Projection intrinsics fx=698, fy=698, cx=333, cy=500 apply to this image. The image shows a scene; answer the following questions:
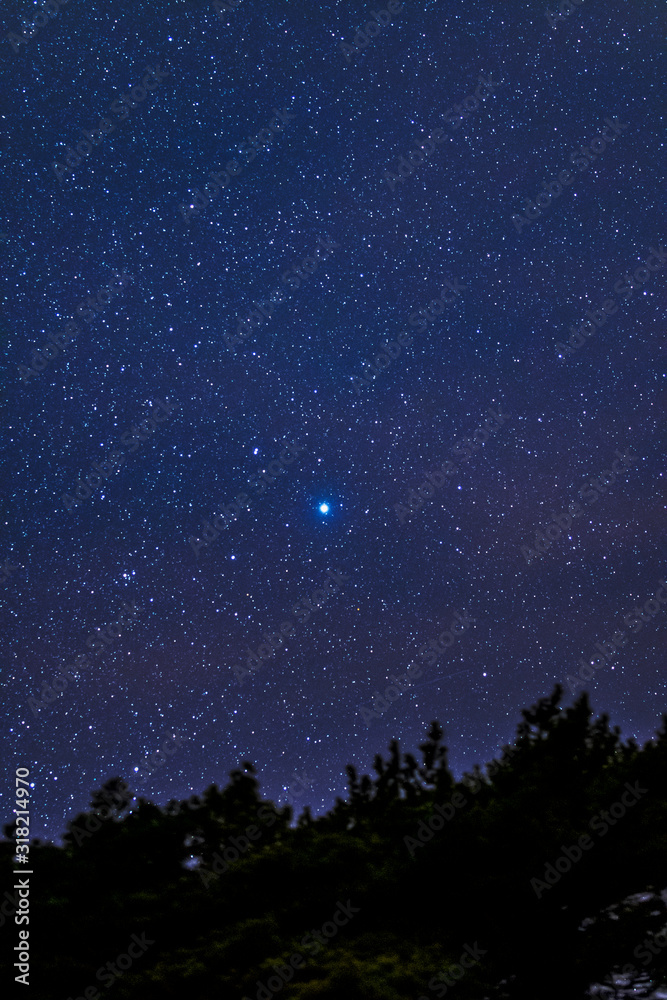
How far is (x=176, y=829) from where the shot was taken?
19.4 ft

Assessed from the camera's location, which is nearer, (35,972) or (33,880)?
(35,972)

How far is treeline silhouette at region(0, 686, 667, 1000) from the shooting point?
469 cm

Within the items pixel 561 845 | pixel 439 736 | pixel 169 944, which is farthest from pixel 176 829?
pixel 561 845

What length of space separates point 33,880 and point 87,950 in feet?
2.37

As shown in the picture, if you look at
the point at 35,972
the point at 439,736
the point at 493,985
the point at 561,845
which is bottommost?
the point at 493,985

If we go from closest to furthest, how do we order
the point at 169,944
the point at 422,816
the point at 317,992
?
the point at 317,992 → the point at 169,944 → the point at 422,816

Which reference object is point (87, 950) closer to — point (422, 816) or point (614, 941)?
point (422, 816)

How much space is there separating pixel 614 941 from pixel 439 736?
2.07 metres

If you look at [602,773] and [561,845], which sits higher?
[602,773]

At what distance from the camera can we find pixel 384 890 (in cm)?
526

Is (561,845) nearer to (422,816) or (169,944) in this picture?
(422,816)

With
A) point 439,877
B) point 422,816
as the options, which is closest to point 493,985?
point 439,877

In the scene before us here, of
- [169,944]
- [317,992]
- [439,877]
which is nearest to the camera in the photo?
[317,992]

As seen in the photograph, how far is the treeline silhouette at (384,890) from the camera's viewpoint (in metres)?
4.69
